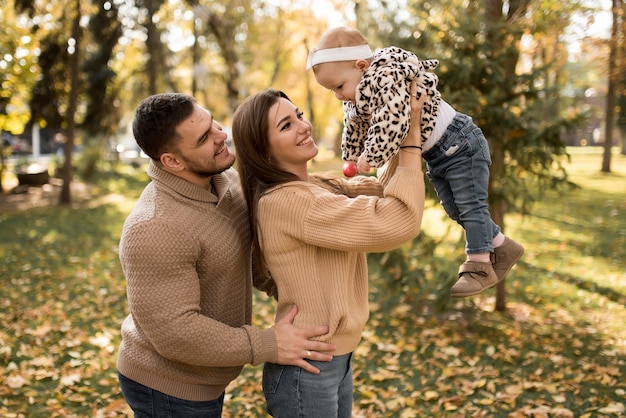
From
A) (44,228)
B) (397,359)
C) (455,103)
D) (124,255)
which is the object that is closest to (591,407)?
(397,359)

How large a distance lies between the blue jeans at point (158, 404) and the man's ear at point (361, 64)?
5.18ft

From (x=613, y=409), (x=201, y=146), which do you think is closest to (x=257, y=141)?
(x=201, y=146)

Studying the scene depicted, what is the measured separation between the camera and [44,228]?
43.2 ft

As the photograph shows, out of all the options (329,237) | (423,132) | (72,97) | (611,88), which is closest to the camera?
(329,237)

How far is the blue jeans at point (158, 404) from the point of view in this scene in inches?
98.3

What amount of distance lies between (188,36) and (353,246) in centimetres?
2809

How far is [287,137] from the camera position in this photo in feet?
7.72

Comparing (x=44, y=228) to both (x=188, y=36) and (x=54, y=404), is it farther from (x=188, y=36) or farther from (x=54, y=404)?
(x=188, y=36)

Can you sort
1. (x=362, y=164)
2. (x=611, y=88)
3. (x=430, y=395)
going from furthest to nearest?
1. (x=611, y=88)
2. (x=430, y=395)
3. (x=362, y=164)

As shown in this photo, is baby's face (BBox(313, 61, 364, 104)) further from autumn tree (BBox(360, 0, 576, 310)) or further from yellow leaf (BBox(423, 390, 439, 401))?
yellow leaf (BBox(423, 390, 439, 401))

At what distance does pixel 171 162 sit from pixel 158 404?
3.30 ft

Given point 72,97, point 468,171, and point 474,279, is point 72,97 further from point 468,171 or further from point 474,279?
point 474,279

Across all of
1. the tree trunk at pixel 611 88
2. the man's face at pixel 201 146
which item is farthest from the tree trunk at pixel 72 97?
the man's face at pixel 201 146

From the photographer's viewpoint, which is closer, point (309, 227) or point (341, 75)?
point (309, 227)
